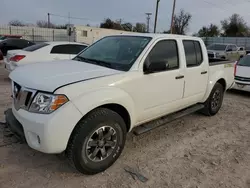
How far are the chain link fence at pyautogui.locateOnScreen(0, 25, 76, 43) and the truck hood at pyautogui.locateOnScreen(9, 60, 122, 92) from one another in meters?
31.6

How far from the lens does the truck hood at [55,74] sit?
2637mm

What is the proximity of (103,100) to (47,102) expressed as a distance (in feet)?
Answer: 2.11

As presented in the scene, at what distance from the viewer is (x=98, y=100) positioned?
2750 mm

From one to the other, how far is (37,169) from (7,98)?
3.48m

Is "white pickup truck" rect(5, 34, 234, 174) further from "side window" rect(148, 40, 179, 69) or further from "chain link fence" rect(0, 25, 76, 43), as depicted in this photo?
"chain link fence" rect(0, 25, 76, 43)

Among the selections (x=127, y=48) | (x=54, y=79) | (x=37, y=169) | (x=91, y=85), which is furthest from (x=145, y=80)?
(x=37, y=169)

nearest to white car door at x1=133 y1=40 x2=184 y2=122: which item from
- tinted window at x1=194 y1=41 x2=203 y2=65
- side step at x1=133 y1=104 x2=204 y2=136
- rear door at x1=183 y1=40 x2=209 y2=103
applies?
side step at x1=133 y1=104 x2=204 y2=136

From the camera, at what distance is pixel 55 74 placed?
9.47 ft

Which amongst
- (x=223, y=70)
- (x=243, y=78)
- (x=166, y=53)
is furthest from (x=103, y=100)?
(x=243, y=78)

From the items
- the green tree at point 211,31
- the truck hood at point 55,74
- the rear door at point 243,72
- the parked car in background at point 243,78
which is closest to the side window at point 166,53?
the truck hood at point 55,74

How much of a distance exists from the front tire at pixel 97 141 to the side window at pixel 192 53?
201 cm

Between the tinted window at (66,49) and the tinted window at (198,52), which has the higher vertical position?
the tinted window at (198,52)

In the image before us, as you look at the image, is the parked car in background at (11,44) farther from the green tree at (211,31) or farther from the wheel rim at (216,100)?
the green tree at (211,31)

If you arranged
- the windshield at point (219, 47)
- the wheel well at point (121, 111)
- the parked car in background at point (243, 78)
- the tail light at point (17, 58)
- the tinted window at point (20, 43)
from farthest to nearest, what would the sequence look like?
the windshield at point (219, 47), the tinted window at point (20, 43), the parked car in background at point (243, 78), the tail light at point (17, 58), the wheel well at point (121, 111)
